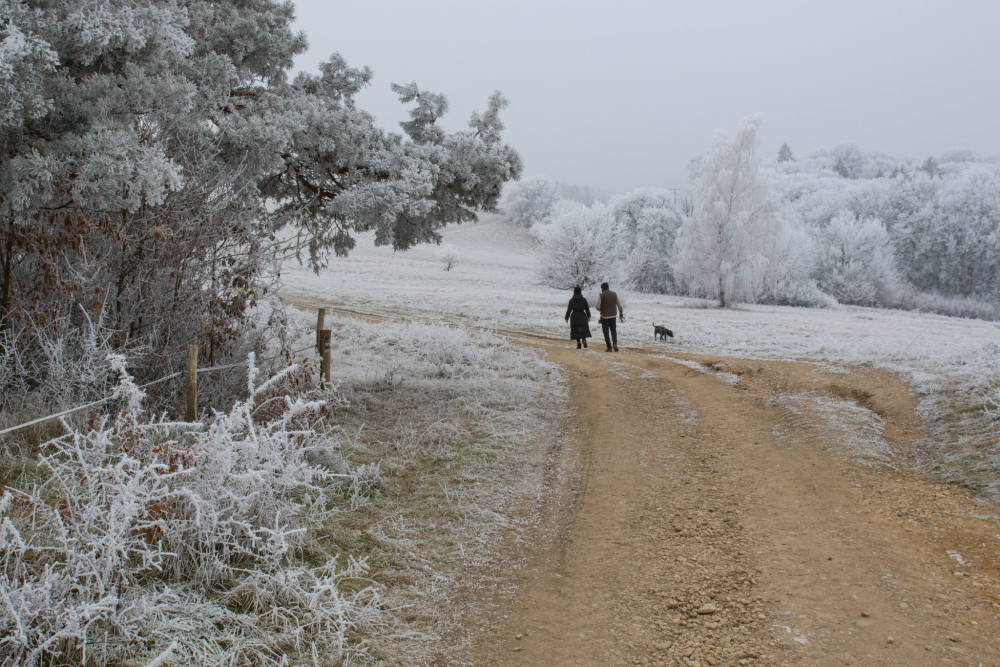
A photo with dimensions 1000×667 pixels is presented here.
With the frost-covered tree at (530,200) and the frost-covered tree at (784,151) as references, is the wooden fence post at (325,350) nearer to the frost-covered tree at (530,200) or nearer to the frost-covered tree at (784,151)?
the frost-covered tree at (530,200)

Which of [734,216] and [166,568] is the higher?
[734,216]

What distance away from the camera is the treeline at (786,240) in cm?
3603

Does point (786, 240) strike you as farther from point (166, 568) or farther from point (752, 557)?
point (166, 568)

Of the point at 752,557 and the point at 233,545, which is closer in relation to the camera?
the point at 233,545

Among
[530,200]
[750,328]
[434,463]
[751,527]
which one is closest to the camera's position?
[751,527]

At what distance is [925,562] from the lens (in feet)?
17.2

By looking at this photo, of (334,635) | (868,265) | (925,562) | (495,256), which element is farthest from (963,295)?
(334,635)

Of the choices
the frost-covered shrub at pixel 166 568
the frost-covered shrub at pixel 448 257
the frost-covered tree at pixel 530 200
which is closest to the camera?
the frost-covered shrub at pixel 166 568

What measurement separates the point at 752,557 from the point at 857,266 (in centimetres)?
4885

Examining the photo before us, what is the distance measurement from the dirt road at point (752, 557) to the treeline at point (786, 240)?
28087 mm

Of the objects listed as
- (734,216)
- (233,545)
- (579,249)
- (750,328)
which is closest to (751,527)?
(233,545)

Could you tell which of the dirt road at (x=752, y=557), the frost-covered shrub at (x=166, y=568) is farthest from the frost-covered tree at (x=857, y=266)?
the frost-covered shrub at (x=166, y=568)

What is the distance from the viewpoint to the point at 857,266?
156 ft

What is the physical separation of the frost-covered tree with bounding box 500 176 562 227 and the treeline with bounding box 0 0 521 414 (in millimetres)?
79883
